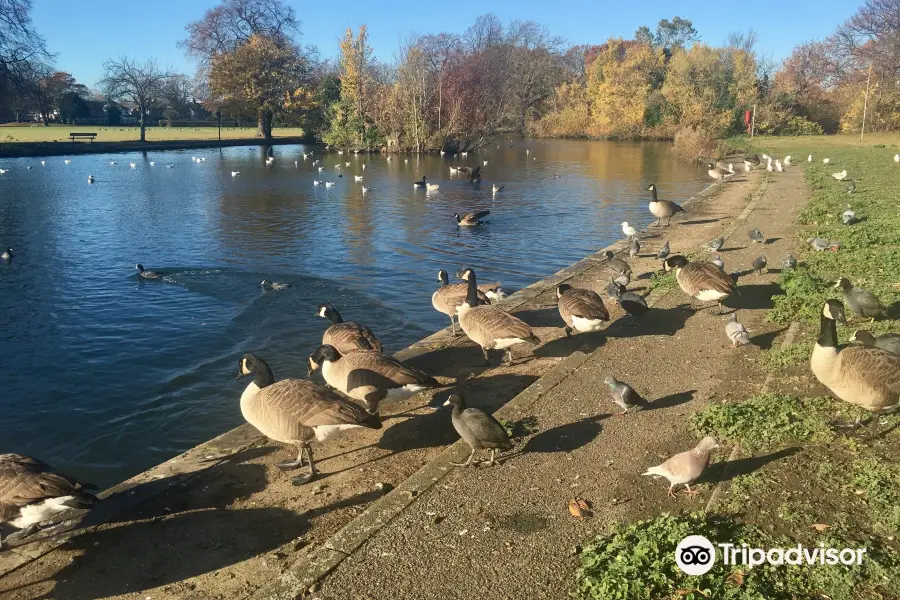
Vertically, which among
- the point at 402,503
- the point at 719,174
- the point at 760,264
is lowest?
the point at 402,503

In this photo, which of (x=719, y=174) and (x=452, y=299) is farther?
(x=719, y=174)

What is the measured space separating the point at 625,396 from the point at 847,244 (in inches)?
437

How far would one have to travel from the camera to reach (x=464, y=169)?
44094 mm

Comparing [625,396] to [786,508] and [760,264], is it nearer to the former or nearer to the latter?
[786,508]

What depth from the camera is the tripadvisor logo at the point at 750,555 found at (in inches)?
172

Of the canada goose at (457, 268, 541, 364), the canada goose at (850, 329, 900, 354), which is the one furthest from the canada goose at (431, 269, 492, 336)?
the canada goose at (850, 329, 900, 354)

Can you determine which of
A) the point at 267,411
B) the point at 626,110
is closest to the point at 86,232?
the point at 267,411

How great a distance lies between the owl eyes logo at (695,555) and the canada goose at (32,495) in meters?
5.18

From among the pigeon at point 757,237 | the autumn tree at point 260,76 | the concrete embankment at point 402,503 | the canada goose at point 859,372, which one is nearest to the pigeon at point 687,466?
the concrete embankment at point 402,503

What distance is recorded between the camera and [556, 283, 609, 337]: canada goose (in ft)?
31.1

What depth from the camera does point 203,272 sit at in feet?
56.9

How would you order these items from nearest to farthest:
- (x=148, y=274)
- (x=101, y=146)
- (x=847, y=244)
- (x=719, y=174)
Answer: (x=847, y=244)
(x=148, y=274)
(x=719, y=174)
(x=101, y=146)

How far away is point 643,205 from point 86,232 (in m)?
24.2

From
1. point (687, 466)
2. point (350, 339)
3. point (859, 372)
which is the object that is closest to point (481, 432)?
point (687, 466)
